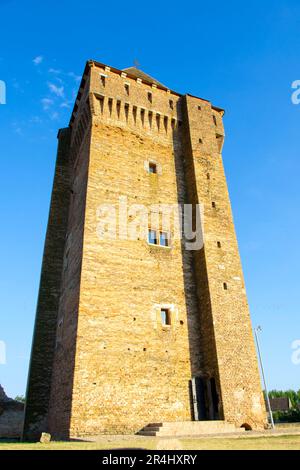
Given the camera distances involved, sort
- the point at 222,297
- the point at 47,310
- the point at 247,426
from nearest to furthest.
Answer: the point at 247,426 < the point at 222,297 < the point at 47,310

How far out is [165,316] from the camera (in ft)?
48.4

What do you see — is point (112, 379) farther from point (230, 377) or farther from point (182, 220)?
point (182, 220)

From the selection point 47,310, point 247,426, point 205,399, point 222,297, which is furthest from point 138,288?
point 247,426

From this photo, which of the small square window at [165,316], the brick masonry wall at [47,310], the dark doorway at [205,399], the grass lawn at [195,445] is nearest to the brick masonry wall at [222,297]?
the dark doorway at [205,399]

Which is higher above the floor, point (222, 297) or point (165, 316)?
point (222, 297)

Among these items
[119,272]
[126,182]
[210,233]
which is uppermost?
[126,182]

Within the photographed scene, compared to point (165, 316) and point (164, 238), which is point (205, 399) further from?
point (164, 238)

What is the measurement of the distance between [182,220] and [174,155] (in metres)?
4.15

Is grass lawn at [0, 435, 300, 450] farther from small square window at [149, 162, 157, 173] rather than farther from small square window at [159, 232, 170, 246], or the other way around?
small square window at [149, 162, 157, 173]

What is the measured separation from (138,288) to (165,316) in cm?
167

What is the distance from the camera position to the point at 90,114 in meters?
18.1

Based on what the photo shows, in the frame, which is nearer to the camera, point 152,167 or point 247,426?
point 247,426
